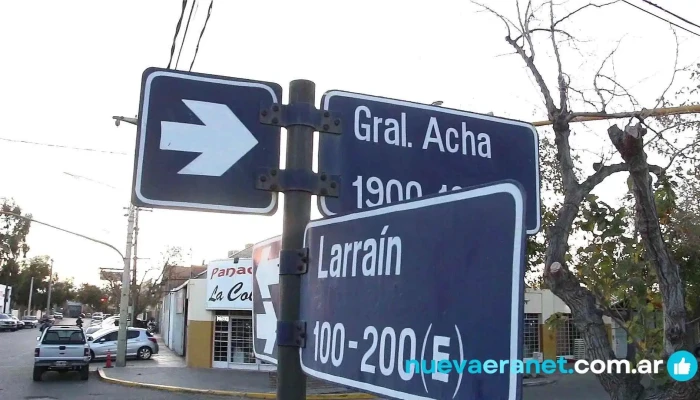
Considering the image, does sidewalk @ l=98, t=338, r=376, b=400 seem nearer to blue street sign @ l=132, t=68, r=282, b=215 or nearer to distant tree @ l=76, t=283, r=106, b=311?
blue street sign @ l=132, t=68, r=282, b=215

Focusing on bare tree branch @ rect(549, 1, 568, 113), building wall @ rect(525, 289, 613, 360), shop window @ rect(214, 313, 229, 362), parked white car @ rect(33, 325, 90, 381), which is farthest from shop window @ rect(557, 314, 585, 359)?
bare tree branch @ rect(549, 1, 568, 113)

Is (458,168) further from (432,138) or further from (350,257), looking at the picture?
(350,257)

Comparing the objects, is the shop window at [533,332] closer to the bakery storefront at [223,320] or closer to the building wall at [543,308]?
the building wall at [543,308]

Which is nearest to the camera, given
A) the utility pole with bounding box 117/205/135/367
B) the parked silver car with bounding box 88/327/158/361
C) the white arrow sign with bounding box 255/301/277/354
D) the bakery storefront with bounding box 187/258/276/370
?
the white arrow sign with bounding box 255/301/277/354

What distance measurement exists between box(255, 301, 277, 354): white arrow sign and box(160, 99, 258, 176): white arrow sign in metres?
0.64

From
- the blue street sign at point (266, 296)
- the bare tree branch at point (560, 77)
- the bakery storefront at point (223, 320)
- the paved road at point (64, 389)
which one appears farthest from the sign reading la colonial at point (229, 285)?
the blue street sign at point (266, 296)

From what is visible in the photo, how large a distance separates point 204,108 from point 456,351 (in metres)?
1.52

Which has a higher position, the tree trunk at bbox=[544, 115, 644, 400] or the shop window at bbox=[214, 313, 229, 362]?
the tree trunk at bbox=[544, 115, 644, 400]

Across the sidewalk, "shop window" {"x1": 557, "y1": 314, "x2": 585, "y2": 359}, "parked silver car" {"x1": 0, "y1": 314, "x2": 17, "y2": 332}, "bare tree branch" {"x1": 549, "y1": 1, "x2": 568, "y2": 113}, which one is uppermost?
"bare tree branch" {"x1": 549, "y1": 1, "x2": 568, "y2": 113}

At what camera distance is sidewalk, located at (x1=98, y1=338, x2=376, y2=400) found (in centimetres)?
1947

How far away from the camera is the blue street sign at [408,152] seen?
2.47 m

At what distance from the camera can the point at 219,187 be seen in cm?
246

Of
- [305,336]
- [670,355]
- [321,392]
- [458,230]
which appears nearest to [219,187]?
[305,336]

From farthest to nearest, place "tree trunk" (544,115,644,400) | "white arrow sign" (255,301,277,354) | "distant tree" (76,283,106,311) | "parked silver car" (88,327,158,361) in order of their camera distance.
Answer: "distant tree" (76,283,106,311)
"parked silver car" (88,327,158,361)
"tree trunk" (544,115,644,400)
"white arrow sign" (255,301,277,354)
